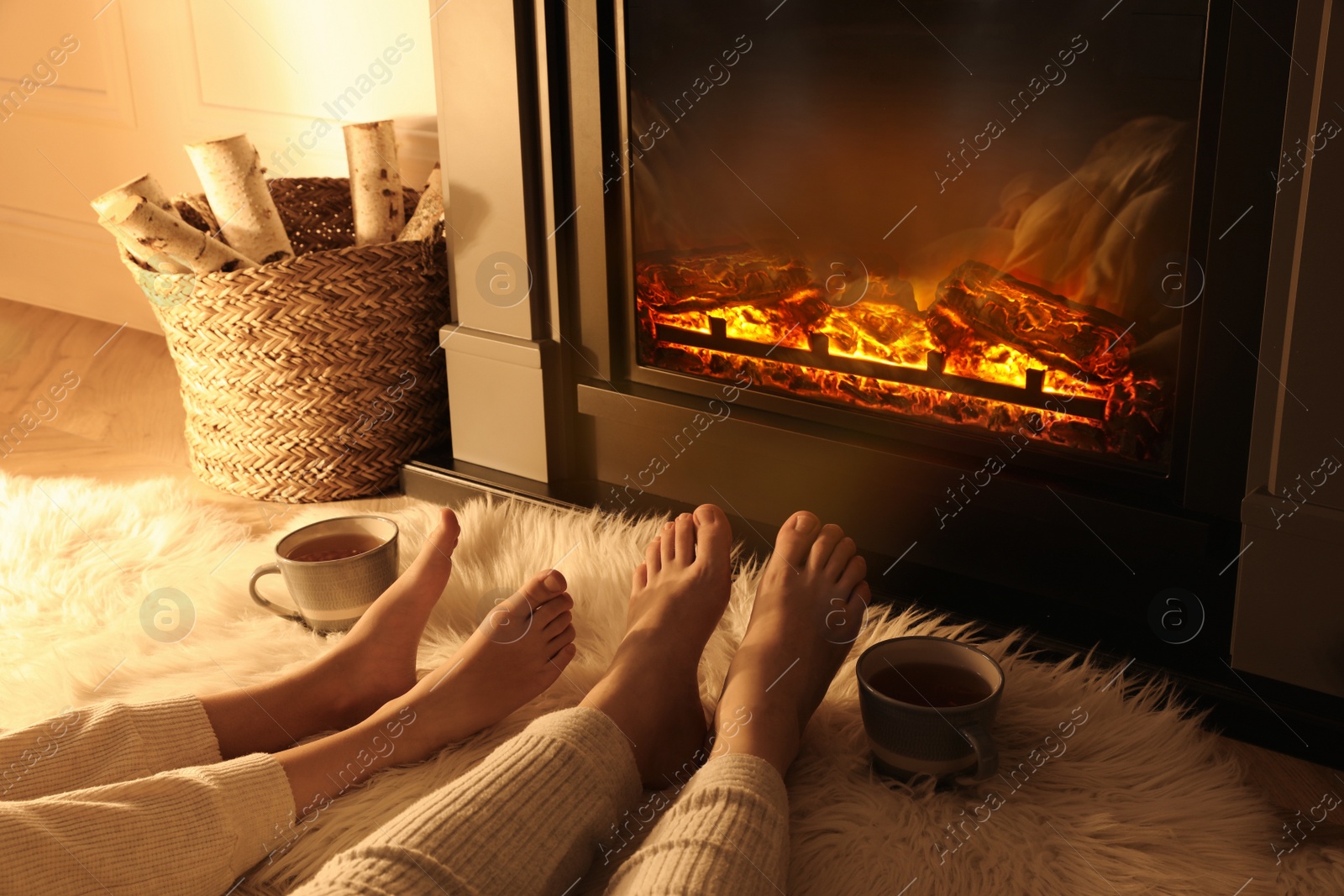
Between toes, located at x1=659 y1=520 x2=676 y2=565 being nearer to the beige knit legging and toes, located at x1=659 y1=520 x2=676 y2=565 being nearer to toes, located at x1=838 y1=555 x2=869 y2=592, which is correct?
toes, located at x1=838 y1=555 x2=869 y2=592

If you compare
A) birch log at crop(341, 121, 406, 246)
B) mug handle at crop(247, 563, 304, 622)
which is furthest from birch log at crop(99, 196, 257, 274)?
mug handle at crop(247, 563, 304, 622)

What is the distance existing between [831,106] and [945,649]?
67 cm

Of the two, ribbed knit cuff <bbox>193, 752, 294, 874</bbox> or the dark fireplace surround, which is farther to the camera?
the dark fireplace surround

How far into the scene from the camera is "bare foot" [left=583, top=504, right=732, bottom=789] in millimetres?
1006

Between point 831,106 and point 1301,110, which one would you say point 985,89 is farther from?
→ point 1301,110

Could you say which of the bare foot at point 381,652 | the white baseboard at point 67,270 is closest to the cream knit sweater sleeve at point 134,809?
the bare foot at point 381,652

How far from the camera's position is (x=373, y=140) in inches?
68.6

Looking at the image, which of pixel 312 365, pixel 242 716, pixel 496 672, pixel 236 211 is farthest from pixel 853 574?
pixel 236 211

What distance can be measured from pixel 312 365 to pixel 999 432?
1022 mm

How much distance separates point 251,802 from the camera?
0.90 m

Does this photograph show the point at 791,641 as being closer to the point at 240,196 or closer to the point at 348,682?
the point at 348,682

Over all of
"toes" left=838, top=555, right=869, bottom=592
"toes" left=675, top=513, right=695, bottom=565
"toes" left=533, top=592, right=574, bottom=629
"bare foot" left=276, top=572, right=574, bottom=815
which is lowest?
"bare foot" left=276, top=572, right=574, bottom=815

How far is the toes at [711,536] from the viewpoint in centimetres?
122

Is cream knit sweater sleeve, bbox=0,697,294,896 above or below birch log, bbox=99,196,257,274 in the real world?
below
